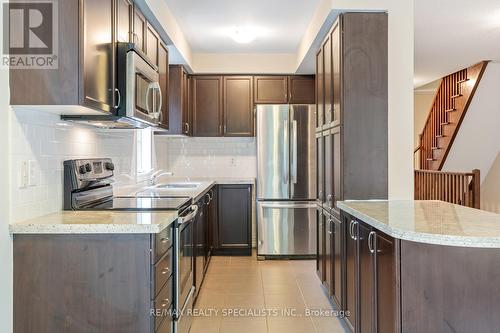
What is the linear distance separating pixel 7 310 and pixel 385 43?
2.82m

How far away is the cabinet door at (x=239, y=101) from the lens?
18.1 feet

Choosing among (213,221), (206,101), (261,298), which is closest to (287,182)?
(213,221)

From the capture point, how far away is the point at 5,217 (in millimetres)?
1905

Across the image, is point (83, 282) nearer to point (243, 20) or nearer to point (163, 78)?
point (163, 78)

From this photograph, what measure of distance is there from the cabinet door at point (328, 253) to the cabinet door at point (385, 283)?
1254mm

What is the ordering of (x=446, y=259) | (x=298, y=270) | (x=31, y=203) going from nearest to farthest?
(x=446, y=259) < (x=31, y=203) < (x=298, y=270)

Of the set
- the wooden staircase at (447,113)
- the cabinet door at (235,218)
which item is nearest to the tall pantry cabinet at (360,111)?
the cabinet door at (235,218)

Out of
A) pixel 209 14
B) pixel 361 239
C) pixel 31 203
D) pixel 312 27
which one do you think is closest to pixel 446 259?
pixel 361 239

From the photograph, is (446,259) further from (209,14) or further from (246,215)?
(246,215)

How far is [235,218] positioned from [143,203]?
8.85 feet

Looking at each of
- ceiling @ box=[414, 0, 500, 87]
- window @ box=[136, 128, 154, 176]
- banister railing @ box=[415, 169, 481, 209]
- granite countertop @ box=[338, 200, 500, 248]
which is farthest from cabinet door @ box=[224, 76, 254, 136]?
banister railing @ box=[415, 169, 481, 209]

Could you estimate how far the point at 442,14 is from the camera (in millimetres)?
3902

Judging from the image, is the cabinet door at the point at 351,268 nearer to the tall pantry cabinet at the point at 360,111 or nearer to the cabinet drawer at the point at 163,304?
the tall pantry cabinet at the point at 360,111

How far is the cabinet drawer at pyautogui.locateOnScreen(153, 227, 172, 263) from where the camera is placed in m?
2.05
